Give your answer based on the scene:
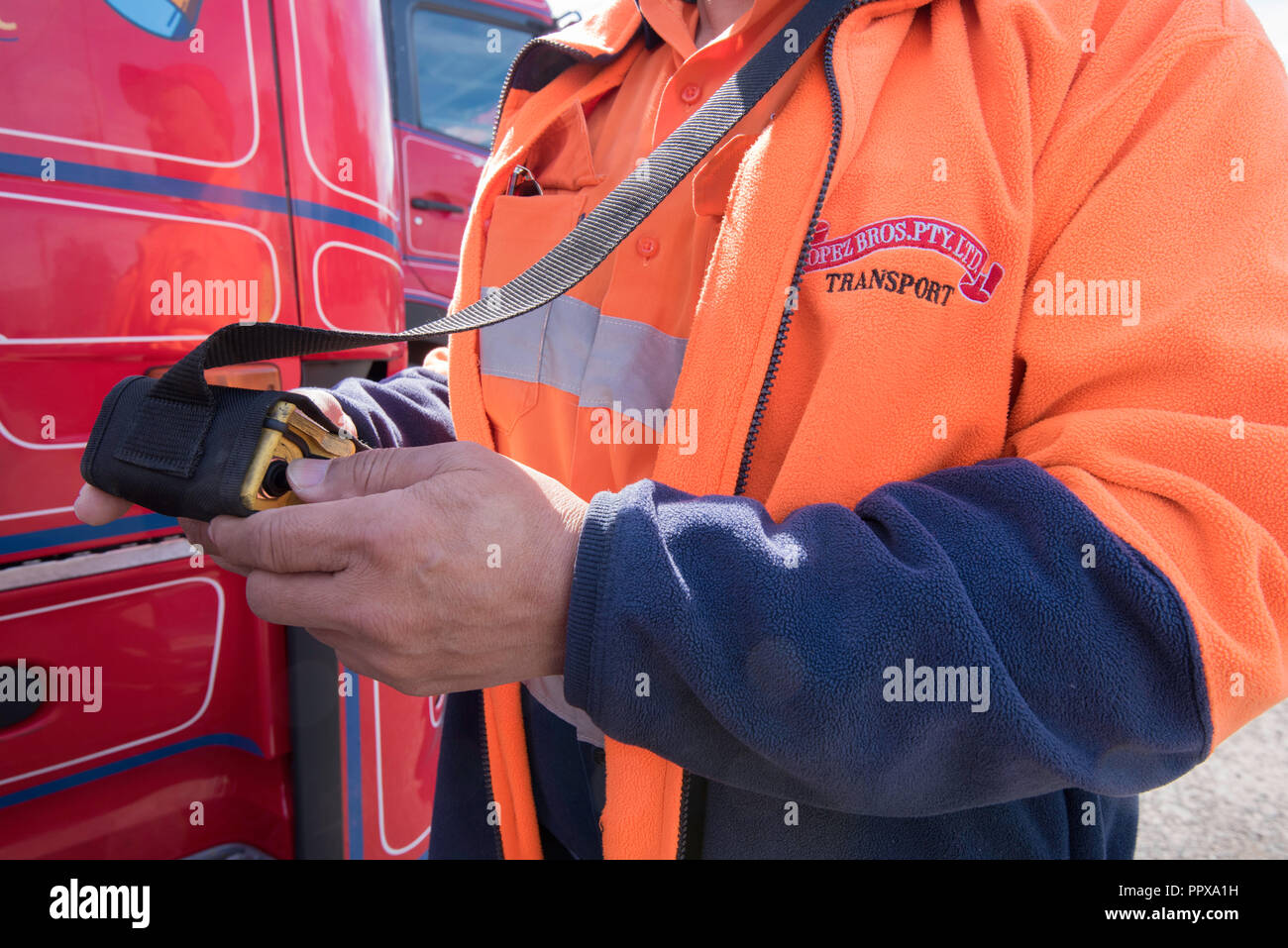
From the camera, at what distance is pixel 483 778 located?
3.89 ft

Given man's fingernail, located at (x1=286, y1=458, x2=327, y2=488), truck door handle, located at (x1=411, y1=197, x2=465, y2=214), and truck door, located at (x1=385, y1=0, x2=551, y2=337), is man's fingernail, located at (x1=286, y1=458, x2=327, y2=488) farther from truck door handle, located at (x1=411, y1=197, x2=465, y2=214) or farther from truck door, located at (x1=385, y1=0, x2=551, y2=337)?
truck door handle, located at (x1=411, y1=197, x2=465, y2=214)

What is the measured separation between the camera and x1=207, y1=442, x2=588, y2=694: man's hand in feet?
2.17

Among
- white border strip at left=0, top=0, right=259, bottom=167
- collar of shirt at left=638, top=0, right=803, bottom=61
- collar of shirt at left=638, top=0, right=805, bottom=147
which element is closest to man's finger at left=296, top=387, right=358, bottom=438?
white border strip at left=0, top=0, right=259, bottom=167

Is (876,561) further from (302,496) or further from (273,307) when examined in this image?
(273,307)

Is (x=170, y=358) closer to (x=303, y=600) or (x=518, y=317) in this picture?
(x=518, y=317)

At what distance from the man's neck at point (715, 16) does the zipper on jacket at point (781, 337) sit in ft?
0.96

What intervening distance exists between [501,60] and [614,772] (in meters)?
4.32

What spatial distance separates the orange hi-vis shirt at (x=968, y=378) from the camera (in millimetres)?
625

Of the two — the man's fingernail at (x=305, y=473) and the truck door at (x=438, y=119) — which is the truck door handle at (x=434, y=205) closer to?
the truck door at (x=438, y=119)

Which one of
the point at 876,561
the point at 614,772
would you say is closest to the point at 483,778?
the point at 614,772

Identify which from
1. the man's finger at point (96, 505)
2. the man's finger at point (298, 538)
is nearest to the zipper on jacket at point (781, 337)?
the man's finger at point (298, 538)

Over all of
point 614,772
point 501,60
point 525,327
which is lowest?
point 614,772
